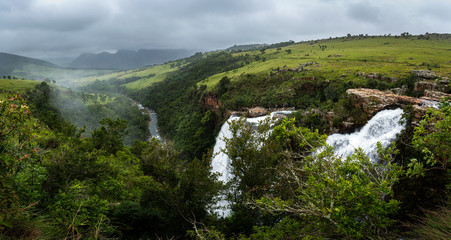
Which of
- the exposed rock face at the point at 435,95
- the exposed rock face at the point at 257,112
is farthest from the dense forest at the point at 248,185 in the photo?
the exposed rock face at the point at 257,112

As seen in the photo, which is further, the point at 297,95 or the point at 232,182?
the point at 297,95

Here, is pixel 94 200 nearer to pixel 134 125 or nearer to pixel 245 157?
pixel 245 157

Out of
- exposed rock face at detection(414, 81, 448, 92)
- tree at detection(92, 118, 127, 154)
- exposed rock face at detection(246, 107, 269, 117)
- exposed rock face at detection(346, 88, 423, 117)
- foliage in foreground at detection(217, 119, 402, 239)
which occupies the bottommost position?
tree at detection(92, 118, 127, 154)

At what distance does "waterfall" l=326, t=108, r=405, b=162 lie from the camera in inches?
771

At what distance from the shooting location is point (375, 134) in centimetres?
2152

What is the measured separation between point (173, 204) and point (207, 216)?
104 inches

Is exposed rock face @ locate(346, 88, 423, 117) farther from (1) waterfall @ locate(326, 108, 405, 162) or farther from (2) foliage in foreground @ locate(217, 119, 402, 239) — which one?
(2) foliage in foreground @ locate(217, 119, 402, 239)

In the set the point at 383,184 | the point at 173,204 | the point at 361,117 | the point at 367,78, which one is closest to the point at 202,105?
the point at 367,78

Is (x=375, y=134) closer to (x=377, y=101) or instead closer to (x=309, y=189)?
(x=377, y=101)

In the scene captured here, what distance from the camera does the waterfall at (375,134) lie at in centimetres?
1959

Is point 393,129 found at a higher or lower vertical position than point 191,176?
higher

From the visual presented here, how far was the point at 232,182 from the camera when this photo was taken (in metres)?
15.5

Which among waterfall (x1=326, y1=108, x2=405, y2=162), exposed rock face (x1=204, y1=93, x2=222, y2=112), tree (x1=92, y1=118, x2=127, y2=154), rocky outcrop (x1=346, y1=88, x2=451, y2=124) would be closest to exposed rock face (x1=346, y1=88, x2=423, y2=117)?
rocky outcrop (x1=346, y1=88, x2=451, y2=124)

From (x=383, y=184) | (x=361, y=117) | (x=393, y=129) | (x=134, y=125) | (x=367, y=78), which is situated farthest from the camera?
(x=134, y=125)
